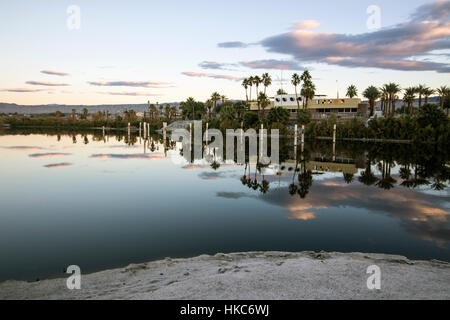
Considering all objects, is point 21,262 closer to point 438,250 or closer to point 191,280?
point 191,280

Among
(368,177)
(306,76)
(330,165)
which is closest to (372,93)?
(306,76)

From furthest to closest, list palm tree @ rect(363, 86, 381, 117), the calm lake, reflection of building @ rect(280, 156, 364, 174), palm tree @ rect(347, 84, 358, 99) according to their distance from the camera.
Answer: palm tree @ rect(347, 84, 358, 99) < palm tree @ rect(363, 86, 381, 117) < reflection of building @ rect(280, 156, 364, 174) < the calm lake

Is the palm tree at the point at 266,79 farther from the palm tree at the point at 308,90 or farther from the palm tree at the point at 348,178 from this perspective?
the palm tree at the point at 348,178

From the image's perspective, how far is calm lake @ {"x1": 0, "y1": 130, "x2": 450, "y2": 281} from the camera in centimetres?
950

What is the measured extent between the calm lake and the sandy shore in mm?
1007

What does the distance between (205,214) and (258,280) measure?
6992mm

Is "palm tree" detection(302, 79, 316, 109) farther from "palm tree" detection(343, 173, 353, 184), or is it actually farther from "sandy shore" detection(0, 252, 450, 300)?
"sandy shore" detection(0, 252, 450, 300)

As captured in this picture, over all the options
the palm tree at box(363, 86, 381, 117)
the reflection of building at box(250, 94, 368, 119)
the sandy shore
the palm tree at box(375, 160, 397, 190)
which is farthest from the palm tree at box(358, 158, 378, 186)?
the palm tree at box(363, 86, 381, 117)

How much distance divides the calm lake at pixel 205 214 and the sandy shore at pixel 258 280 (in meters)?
1.01

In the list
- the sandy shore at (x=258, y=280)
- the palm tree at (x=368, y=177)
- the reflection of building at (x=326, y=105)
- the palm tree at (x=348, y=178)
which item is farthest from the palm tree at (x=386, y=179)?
the reflection of building at (x=326, y=105)

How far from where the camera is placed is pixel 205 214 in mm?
13461

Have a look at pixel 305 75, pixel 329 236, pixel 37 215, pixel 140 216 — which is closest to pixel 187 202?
pixel 140 216

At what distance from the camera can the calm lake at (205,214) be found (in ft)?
31.2

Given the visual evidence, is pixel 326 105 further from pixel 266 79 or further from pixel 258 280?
pixel 258 280
